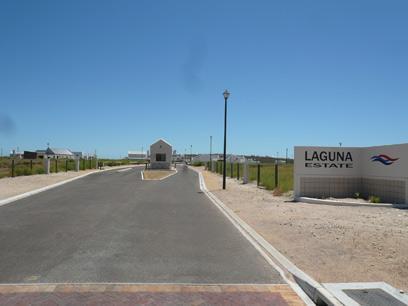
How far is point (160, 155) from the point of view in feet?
200

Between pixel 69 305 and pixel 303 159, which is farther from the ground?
pixel 303 159

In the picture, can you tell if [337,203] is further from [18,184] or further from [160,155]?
[160,155]

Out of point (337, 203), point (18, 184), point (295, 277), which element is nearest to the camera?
point (295, 277)

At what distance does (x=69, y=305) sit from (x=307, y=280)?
10.8 feet

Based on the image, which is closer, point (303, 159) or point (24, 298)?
point (24, 298)

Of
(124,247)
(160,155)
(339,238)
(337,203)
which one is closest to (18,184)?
(337,203)

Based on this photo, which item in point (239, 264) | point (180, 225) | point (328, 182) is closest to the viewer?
point (239, 264)

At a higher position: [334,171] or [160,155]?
[160,155]

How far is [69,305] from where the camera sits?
17.8 feet

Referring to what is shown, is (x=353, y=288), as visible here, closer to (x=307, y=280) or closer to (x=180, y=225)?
(x=307, y=280)

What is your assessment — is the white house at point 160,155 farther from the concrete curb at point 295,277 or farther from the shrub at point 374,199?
the concrete curb at point 295,277

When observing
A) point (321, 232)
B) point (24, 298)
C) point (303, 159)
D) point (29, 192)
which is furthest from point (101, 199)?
point (24, 298)

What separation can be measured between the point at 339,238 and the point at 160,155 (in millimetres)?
51729

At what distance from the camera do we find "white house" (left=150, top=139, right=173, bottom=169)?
6050 centimetres
